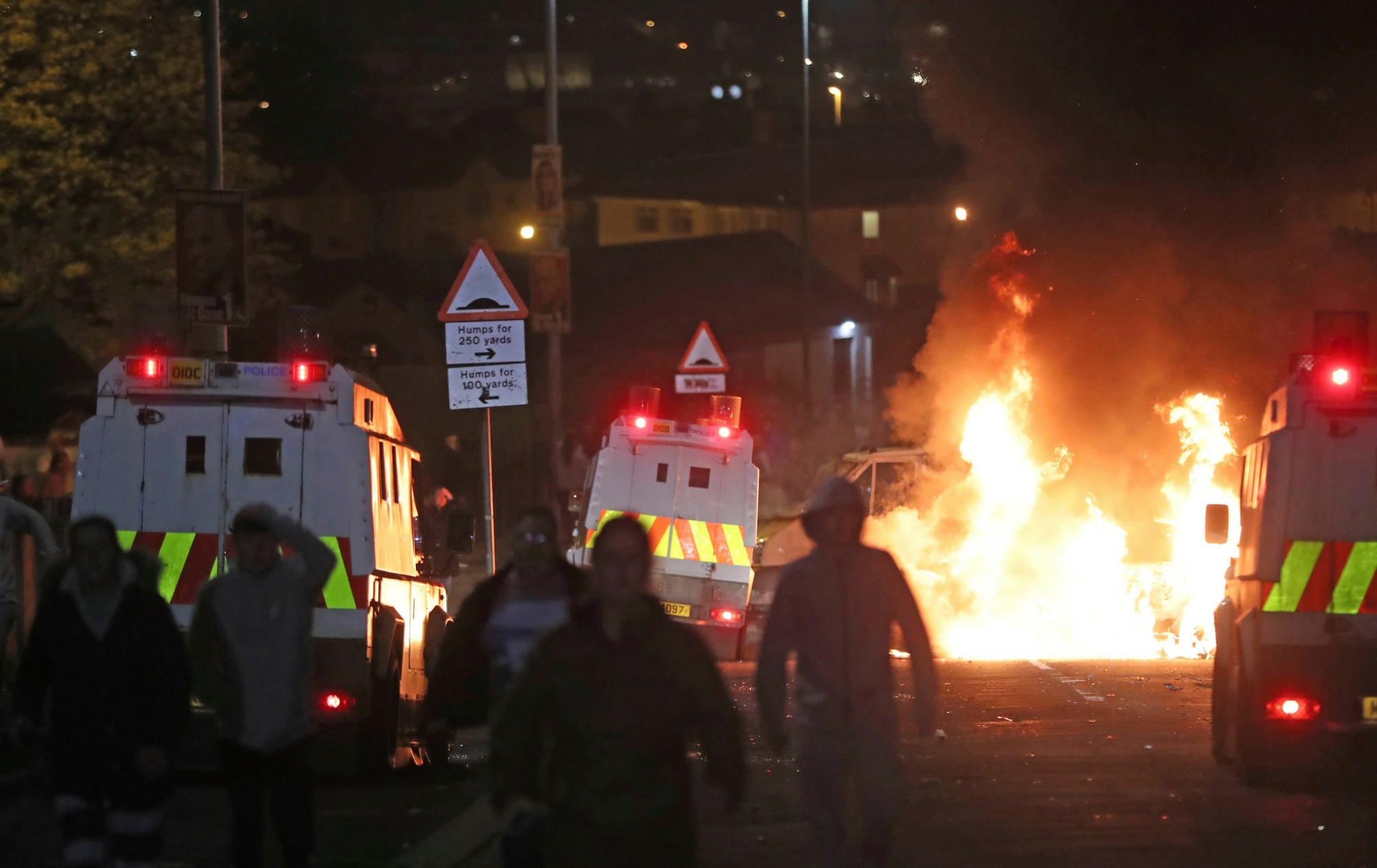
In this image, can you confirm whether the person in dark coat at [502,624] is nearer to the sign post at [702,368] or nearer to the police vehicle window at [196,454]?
the police vehicle window at [196,454]

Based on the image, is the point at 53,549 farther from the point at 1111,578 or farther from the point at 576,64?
the point at 576,64

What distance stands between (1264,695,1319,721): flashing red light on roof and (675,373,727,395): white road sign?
11.4 m

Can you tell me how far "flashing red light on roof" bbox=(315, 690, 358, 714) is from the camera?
32.1 ft

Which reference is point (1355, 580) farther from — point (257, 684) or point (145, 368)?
point (145, 368)

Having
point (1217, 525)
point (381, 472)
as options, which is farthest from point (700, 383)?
point (381, 472)

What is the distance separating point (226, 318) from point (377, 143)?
194 feet

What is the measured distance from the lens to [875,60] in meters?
115

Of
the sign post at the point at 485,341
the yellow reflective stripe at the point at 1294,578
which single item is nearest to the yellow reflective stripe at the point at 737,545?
the sign post at the point at 485,341

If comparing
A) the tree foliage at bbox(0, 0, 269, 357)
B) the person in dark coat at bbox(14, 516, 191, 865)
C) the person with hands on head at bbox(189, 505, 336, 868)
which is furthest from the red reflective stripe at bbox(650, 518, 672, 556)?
the tree foliage at bbox(0, 0, 269, 357)

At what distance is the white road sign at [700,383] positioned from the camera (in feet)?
Answer: 67.6

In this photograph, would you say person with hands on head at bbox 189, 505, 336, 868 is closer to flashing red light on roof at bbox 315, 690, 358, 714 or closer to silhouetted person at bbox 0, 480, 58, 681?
flashing red light on roof at bbox 315, 690, 358, 714

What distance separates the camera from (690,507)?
17.3m

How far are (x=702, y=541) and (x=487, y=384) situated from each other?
5.67 metres

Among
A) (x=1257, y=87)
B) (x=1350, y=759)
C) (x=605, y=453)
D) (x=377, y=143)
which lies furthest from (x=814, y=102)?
(x=1350, y=759)
